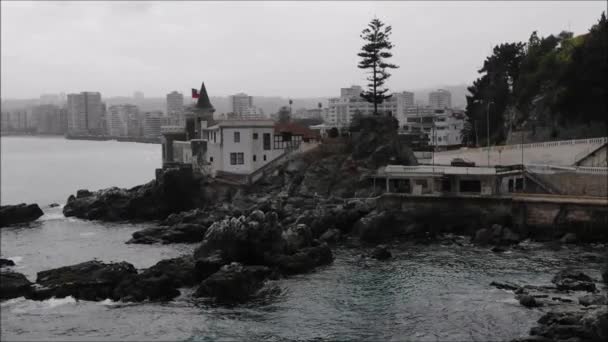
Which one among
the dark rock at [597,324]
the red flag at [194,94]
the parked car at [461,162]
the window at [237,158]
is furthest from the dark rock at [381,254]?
the red flag at [194,94]

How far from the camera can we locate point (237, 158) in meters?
60.4

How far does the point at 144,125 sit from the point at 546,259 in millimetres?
75986

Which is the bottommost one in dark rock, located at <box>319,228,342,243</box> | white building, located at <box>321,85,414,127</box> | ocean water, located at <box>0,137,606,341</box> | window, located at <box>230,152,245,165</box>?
ocean water, located at <box>0,137,606,341</box>

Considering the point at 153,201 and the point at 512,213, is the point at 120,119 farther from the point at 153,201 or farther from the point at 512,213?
the point at 512,213

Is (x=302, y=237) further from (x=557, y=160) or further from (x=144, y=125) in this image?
(x=144, y=125)

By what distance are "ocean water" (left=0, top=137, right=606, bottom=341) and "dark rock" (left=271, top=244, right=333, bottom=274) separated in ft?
2.34

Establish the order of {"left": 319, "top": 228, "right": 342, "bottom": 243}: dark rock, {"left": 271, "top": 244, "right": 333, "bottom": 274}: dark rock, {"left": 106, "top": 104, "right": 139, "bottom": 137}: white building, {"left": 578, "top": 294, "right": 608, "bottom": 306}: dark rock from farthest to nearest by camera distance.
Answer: {"left": 106, "top": 104, "right": 139, "bottom": 137}: white building, {"left": 319, "top": 228, "right": 342, "bottom": 243}: dark rock, {"left": 271, "top": 244, "right": 333, "bottom": 274}: dark rock, {"left": 578, "top": 294, "right": 608, "bottom": 306}: dark rock

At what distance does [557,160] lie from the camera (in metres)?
52.8

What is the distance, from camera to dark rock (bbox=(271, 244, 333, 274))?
36.3m

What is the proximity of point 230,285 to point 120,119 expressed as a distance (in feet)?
296

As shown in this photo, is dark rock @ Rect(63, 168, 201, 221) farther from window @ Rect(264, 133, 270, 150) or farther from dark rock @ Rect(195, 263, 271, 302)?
dark rock @ Rect(195, 263, 271, 302)

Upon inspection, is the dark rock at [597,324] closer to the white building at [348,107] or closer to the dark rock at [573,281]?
the dark rock at [573,281]

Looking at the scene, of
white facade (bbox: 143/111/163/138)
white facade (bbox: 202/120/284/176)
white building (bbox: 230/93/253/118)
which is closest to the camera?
white facade (bbox: 202/120/284/176)

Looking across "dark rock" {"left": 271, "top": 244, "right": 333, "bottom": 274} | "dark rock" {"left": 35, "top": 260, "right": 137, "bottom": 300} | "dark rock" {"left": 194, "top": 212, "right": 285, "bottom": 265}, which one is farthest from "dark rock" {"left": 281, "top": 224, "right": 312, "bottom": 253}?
"dark rock" {"left": 35, "top": 260, "right": 137, "bottom": 300}
